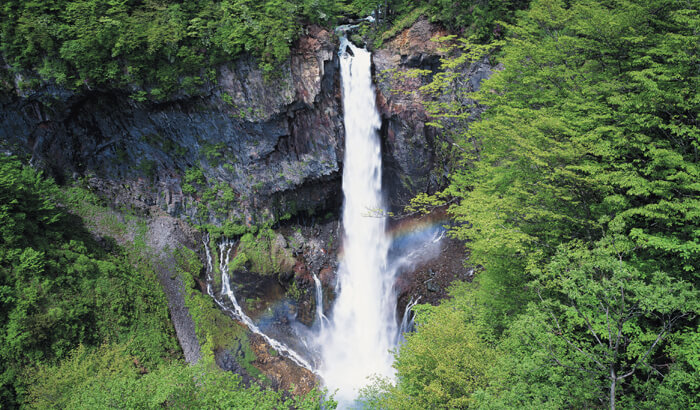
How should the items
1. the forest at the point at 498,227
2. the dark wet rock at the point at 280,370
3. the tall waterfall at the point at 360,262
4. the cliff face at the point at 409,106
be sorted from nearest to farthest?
the forest at the point at 498,227, the dark wet rock at the point at 280,370, the tall waterfall at the point at 360,262, the cliff face at the point at 409,106

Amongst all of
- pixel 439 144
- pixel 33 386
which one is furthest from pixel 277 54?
pixel 33 386

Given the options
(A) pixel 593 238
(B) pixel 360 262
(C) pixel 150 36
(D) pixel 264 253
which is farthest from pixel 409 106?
(C) pixel 150 36

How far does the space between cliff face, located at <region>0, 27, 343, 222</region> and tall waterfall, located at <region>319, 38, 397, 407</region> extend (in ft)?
3.41

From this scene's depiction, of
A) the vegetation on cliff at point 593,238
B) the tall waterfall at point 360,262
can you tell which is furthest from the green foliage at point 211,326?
the vegetation on cliff at point 593,238

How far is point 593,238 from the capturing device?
9984mm

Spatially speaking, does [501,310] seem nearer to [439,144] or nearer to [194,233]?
[439,144]

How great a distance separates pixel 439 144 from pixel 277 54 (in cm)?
1080

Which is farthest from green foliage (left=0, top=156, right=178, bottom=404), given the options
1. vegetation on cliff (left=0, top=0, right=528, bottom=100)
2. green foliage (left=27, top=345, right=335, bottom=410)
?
vegetation on cliff (left=0, top=0, right=528, bottom=100)

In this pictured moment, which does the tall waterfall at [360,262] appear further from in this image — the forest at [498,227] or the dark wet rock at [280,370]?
the forest at [498,227]

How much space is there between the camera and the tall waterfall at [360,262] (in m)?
20.5

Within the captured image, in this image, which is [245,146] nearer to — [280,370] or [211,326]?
[211,326]

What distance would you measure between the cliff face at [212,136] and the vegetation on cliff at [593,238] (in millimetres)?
12036

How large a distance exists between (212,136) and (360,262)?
12488 mm

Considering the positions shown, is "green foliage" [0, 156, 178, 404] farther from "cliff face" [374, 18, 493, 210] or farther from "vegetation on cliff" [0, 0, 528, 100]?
"cliff face" [374, 18, 493, 210]
